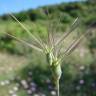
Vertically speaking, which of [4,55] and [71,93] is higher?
[4,55]

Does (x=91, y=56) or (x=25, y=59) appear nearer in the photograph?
(x=91, y=56)

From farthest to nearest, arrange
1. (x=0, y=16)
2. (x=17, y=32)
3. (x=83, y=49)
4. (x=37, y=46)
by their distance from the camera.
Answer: (x=0, y=16), (x=17, y=32), (x=83, y=49), (x=37, y=46)

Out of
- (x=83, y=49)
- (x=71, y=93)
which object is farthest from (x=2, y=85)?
(x=83, y=49)

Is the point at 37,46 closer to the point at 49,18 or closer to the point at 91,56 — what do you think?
the point at 49,18

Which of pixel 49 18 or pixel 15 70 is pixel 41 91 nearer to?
pixel 15 70

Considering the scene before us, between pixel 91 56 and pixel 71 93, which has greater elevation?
pixel 91 56

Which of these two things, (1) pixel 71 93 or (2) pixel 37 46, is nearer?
(2) pixel 37 46

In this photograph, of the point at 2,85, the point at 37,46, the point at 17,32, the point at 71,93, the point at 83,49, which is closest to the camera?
the point at 37,46

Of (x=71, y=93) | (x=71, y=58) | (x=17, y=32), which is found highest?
(x=17, y=32)

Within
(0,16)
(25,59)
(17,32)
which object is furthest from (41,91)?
(0,16)
